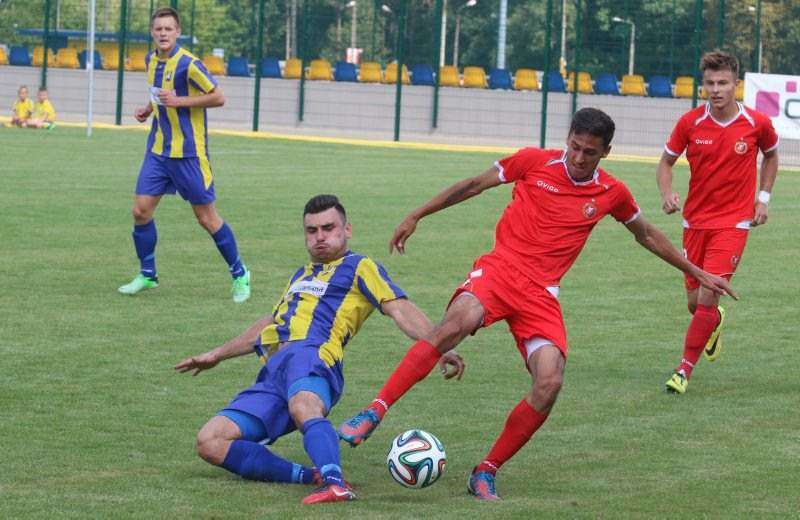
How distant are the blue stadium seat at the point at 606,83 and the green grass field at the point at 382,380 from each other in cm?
1951

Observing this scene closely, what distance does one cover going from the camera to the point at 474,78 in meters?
41.8

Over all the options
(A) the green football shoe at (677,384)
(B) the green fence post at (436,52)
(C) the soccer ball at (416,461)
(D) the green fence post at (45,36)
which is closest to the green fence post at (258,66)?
(B) the green fence post at (436,52)

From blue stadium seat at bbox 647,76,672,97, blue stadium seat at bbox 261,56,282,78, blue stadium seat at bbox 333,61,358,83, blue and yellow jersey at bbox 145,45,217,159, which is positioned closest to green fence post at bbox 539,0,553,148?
blue stadium seat at bbox 647,76,672,97

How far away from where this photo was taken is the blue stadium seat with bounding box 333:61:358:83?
41688 millimetres

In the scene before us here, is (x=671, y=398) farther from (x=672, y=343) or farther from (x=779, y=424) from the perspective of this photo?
(x=672, y=343)

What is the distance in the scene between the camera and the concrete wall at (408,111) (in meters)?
37.6

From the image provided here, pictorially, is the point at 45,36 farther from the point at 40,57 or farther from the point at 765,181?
the point at 765,181

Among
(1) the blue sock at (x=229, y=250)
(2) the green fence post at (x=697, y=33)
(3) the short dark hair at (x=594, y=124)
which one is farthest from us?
(2) the green fence post at (x=697, y=33)

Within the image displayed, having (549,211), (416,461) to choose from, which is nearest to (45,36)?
(549,211)

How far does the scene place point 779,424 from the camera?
808 cm

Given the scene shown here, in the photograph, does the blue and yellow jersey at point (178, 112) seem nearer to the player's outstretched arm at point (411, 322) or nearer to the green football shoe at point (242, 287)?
the green football shoe at point (242, 287)

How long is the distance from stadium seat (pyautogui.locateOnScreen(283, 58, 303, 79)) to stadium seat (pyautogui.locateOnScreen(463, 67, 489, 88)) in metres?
4.43

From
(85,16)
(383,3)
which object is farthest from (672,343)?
(85,16)

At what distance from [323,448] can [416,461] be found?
0.37 meters
